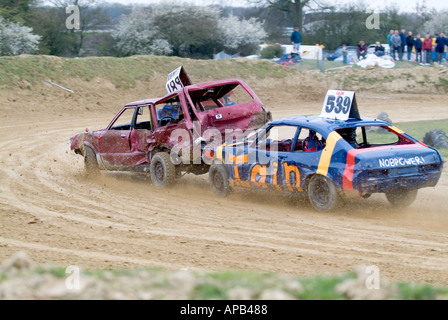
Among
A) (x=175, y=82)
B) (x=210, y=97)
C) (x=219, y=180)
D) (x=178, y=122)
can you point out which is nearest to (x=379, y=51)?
(x=210, y=97)

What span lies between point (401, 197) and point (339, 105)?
167 cm

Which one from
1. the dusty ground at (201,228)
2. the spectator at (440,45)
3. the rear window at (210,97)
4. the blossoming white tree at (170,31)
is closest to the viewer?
the dusty ground at (201,228)

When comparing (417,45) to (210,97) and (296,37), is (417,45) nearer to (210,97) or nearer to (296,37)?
(296,37)

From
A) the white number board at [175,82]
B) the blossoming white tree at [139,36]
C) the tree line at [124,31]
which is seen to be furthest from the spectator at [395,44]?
the white number board at [175,82]

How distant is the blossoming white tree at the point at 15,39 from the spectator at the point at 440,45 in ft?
67.1

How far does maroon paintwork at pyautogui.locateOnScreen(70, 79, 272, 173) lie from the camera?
37.5ft

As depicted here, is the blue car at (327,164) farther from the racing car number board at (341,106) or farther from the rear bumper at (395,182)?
the racing car number board at (341,106)

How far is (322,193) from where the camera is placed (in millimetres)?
9164

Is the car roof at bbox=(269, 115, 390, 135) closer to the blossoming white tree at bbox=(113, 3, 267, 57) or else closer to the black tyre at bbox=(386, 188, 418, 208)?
the black tyre at bbox=(386, 188, 418, 208)

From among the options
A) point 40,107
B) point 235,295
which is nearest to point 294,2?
point 40,107

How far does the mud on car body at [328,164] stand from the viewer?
28.2 feet

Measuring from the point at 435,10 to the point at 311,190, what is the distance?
50161 mm

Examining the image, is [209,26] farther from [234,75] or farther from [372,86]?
[372,86]

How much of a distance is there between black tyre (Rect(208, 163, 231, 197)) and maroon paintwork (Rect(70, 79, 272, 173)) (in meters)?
0.72
